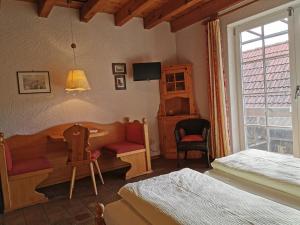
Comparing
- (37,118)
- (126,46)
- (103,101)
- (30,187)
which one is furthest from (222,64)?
(30,187)

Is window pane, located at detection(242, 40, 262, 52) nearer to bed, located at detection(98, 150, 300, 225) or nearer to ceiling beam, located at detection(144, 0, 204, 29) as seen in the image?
ceiling beam, located at detection(144, 0, 204, 29)

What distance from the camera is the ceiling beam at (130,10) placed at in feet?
10.9

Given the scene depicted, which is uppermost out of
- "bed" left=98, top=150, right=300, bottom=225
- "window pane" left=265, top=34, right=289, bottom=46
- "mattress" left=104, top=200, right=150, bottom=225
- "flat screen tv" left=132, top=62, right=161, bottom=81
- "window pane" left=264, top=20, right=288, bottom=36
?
"window pane" left=264, top=20, right=288, bottom=36

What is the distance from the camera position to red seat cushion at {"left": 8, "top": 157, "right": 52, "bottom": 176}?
269cm

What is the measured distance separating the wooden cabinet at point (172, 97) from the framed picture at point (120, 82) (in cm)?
75

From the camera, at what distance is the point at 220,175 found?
1.94 m

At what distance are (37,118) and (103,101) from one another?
3.48 feet

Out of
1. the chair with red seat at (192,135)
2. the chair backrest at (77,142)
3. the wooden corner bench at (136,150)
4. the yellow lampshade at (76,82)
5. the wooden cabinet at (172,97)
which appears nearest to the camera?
Answer: the chair backrest at (77,142)

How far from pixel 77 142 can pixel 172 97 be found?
214 cm

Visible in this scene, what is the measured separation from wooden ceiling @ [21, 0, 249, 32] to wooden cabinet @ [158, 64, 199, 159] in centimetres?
89

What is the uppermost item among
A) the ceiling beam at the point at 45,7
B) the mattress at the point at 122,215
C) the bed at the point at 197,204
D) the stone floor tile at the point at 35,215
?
the ceiling beam at the point at 45,7

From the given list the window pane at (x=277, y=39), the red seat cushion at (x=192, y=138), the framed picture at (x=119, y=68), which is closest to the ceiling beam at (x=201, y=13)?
the window pane at (x=277, y=39)

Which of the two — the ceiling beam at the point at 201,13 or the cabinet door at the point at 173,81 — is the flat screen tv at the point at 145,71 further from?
the ceiling beam at the point at 201,13

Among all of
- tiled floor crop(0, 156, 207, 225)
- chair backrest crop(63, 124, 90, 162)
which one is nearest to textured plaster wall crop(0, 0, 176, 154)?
chair backrest crop(63, 124, 90, 162)
